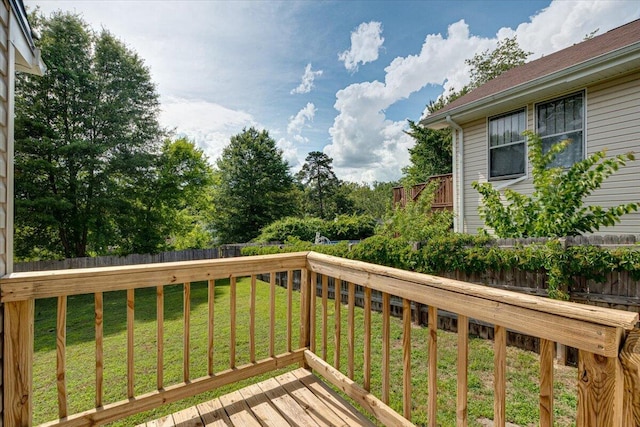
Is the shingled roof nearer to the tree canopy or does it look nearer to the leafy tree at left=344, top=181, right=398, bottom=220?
the tree canopy

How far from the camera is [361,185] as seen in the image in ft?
139

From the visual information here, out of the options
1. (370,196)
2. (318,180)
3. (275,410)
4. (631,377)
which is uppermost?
(318,180)

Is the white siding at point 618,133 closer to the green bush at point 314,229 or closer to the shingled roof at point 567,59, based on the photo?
the shingled roof at point 567,59

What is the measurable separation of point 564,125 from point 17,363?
750 cm

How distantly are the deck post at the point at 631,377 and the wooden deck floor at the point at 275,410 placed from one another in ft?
4.27

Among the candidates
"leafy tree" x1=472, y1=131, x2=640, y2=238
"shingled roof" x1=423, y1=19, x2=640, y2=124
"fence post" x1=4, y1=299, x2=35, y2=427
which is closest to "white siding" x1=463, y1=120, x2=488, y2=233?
"shingled roof" x1=423, y1=19, x2=640, y2=124

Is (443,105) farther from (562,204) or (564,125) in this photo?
(562,204)

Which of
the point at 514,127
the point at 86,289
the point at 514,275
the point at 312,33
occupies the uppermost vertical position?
the point at 312,33

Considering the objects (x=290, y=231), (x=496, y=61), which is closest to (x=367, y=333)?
(x=290, y=231)

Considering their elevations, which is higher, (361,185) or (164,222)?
(361,185)

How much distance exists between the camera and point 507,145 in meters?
6.11

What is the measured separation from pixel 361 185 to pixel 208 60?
37.3 m

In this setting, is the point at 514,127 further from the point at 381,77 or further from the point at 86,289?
the point at 381,77

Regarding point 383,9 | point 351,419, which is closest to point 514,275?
point 351,419
